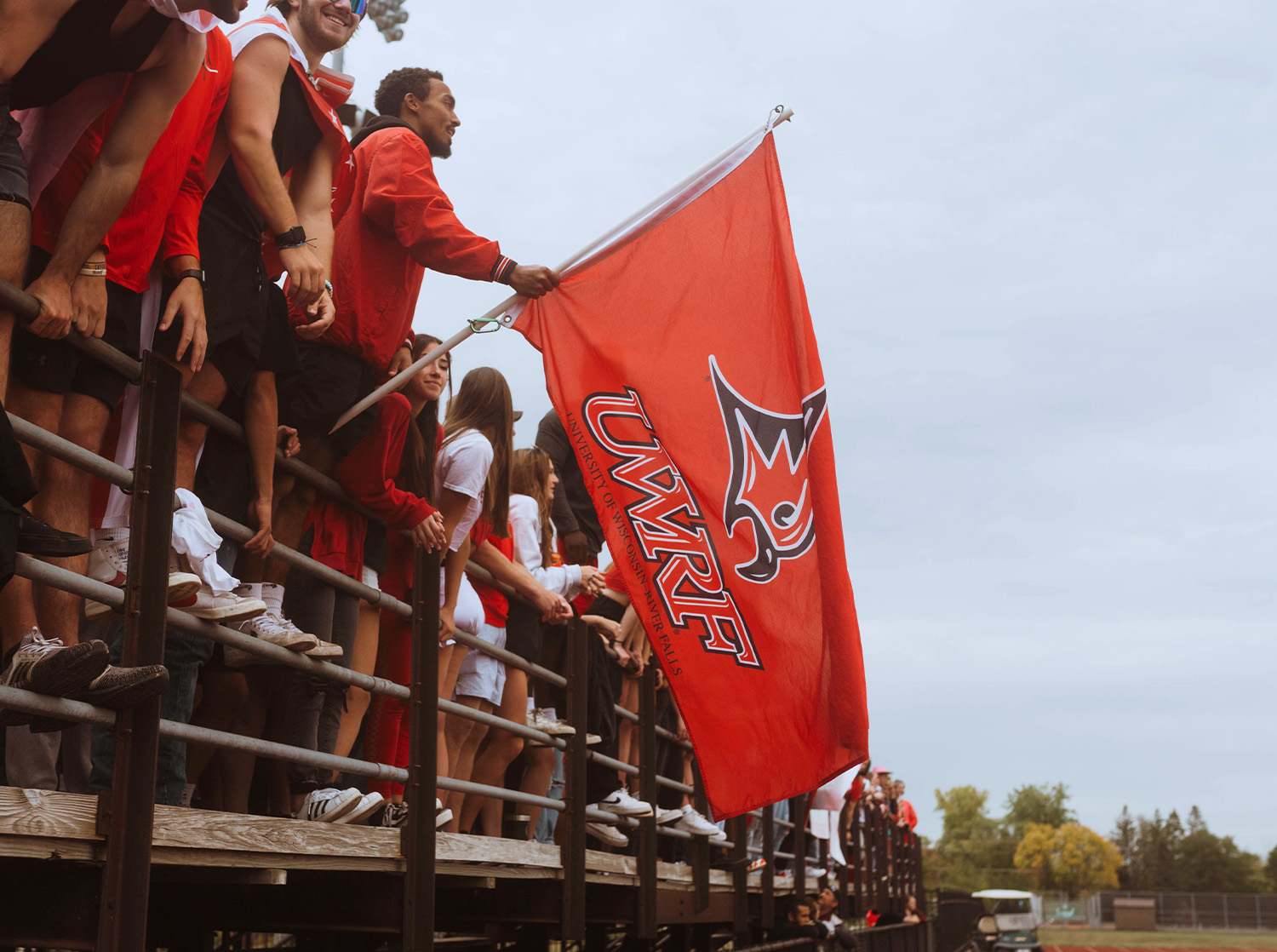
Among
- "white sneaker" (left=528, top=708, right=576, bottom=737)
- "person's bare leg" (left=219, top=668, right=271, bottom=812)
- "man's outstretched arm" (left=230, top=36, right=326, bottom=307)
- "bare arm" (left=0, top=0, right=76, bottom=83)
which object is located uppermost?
"man's outstretched arm" (left=230, top=36, right=326, bottom=307)

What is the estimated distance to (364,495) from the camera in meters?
4.60

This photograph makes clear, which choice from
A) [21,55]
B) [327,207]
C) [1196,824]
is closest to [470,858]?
[327,207]

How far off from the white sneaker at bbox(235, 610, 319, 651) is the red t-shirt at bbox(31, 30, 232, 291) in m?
0.93

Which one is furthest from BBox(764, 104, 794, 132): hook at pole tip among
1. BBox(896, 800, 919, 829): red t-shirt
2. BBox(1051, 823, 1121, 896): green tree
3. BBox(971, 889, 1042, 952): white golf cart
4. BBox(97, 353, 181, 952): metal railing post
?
BBox(1051, 823, 1121, 896): green tree

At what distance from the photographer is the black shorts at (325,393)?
14.3ft

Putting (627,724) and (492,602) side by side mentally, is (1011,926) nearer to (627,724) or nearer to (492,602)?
(627,724)

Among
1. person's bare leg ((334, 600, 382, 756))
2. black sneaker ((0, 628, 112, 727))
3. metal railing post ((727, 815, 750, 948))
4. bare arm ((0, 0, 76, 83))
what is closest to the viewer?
black sneaker ((0, 628, 112, 727))

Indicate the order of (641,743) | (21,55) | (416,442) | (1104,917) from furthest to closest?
1. (1104,917)
2. (641,743)
3. (416,442)
4. (21,55)

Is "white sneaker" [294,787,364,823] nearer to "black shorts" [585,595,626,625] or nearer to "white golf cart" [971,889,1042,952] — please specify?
"black shorts" [585,595,626,625]

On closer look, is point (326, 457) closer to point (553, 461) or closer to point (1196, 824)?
point (553, 461)

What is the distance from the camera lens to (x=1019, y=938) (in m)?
41.2

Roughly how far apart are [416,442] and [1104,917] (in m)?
93.5

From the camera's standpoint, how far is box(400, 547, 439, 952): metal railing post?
177 inches

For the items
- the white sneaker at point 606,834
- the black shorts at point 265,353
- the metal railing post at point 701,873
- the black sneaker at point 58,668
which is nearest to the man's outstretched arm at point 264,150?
the black shorts at point 265,353
